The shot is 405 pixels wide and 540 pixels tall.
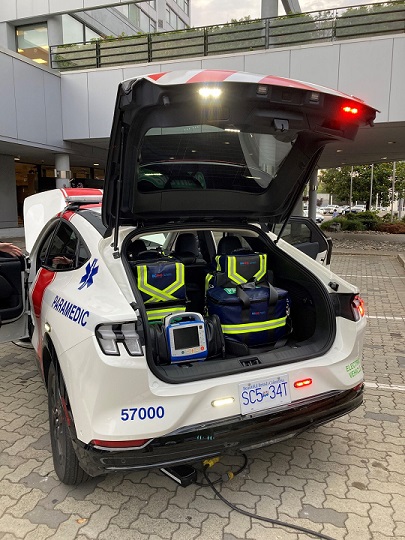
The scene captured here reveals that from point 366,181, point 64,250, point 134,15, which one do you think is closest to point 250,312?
point 64,250

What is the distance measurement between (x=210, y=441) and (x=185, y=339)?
59cm

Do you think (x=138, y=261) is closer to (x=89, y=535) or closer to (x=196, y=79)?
(x=196, y=79)

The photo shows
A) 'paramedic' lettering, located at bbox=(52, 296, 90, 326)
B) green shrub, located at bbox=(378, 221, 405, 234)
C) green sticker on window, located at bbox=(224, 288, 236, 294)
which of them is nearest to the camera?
'paramedic' lettering, located at bbox=(52, 296, 90, 326)

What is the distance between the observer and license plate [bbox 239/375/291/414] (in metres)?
2.22

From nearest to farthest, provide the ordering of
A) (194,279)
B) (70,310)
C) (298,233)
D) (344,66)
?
(70,310) → (194,279) → (298,233) → (344,66)

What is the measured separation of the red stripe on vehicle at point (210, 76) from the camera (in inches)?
75.7

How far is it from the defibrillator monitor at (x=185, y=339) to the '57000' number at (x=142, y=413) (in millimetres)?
440

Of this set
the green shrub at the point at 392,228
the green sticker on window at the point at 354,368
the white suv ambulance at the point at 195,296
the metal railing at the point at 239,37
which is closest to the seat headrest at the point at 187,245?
the white suv ambulance at the point at 195,296

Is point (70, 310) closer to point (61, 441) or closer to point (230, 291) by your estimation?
point (61, 441)

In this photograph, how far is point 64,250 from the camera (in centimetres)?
321

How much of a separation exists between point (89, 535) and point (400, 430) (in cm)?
227

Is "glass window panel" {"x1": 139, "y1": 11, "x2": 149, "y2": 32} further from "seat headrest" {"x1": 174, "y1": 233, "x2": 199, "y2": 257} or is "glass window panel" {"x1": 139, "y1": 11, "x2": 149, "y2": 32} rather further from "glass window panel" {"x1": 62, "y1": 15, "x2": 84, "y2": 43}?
"seat headrest" {"x1": 174, "y1": 233, "x2": 199, "y2": 257}

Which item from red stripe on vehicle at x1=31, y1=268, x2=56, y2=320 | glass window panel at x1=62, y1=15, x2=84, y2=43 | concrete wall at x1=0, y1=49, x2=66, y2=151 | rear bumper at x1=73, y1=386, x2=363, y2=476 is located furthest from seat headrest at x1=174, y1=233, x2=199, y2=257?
glass window panel at x1=62, y1=15, x2=84, y2=43

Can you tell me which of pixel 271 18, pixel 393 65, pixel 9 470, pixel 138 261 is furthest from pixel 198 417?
pixel 271 18
